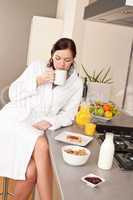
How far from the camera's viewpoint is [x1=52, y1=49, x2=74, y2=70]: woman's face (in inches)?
69.7

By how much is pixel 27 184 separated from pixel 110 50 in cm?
163

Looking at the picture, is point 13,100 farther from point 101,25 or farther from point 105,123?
point 101,25

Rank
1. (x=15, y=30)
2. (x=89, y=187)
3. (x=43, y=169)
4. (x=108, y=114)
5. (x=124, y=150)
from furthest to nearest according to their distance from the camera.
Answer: (x=15, y=30)
(x=108, y=114)
(x=43, y=169)
(x=124, y=150)
(x=89, y=187)

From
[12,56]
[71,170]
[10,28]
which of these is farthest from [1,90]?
[71,170]

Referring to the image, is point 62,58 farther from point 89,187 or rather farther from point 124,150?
point 89,187

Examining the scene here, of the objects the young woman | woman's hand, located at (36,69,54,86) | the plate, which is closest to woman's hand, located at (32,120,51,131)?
the young woman

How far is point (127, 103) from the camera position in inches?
94.4

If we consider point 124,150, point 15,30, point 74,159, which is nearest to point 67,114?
point 124,150

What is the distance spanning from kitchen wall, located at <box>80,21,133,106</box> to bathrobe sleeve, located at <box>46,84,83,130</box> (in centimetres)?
81

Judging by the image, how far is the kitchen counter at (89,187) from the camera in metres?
0.95

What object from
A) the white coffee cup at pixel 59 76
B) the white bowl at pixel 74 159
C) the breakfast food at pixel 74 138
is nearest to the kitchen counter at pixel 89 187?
the white bowl at pixel 74 159

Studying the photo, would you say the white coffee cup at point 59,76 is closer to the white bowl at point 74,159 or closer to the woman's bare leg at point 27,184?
the woman's bare leg at point 27,184

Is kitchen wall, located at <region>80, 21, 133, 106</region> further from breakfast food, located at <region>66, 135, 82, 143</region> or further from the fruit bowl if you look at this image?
breakfast food, located at <region>66, 135, 82, 143</region>

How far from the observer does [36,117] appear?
181cm
